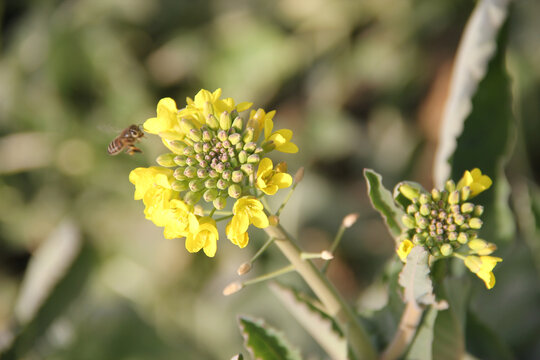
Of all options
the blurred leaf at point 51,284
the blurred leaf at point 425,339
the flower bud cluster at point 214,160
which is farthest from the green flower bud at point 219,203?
the blurred leaf at point 51,284

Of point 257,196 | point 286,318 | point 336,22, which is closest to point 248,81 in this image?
point 336,22

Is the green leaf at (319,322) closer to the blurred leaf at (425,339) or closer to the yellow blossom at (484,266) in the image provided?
the blurred leaf at (425,339)

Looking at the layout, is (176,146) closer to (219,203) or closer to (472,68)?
(219,203)

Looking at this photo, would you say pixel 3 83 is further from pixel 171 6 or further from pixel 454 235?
pixel 454 235

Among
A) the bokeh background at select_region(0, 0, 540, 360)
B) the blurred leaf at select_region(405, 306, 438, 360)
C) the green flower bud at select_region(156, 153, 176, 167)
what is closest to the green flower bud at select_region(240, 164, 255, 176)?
the green flower bud at select_region(156, 153, 176, 167)

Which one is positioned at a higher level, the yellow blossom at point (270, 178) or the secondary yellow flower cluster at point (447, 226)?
the yellow blossom at point (270, 178)

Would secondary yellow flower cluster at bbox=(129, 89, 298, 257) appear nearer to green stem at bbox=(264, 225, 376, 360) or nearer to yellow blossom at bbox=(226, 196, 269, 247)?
yellow blossom at bbox=(226, 196, 269, 247)
